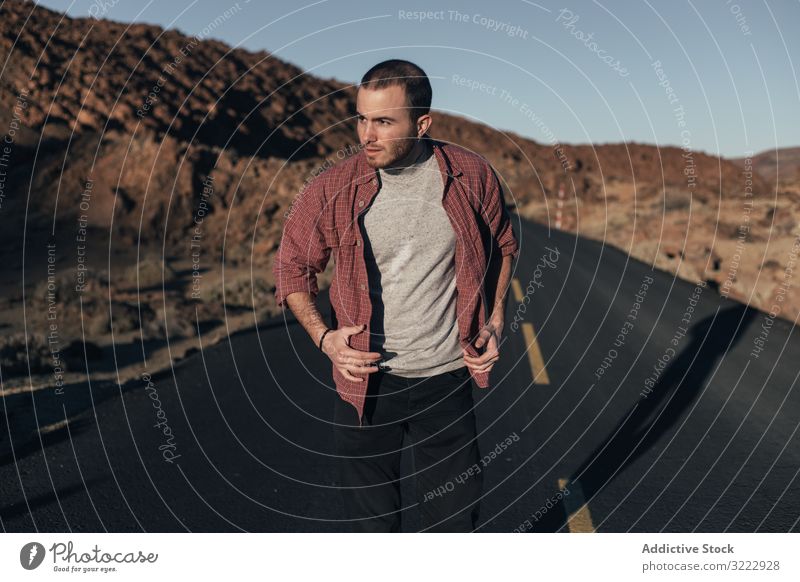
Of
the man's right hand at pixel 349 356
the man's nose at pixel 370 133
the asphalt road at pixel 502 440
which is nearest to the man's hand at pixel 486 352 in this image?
the man's right hand at pixel 349 356

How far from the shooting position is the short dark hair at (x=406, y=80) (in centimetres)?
283

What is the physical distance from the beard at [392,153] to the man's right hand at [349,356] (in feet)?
2.17

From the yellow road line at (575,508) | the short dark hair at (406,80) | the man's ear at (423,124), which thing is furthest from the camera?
the yellow road line at (575,508)

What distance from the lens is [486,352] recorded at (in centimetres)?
314

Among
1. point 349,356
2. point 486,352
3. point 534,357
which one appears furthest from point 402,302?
point 534,357

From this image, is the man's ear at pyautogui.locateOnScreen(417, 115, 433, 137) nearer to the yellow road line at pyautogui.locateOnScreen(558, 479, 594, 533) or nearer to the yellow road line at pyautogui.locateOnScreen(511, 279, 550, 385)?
the yellow road line at pyautogui.locateOnScreen(558, 479, 594, 533)

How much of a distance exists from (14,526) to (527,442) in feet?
12.2

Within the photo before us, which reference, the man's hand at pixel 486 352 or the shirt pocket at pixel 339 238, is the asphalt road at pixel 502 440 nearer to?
the man's hand at pixel 486 352

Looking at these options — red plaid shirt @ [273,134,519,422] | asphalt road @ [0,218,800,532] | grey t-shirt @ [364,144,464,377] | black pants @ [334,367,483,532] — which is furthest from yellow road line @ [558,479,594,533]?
grey t-shirt @ [364,144,464,377]

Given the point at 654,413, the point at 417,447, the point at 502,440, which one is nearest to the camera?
the point at 417,447

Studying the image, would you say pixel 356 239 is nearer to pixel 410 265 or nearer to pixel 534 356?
pixel 410 265

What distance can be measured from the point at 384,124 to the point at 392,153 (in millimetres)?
120

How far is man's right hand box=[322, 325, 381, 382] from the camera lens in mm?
2918

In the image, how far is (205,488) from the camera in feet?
16.9
